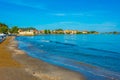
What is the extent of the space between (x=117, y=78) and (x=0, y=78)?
8.07 meters

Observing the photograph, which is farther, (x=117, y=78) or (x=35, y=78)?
→ (x=117, y=78)

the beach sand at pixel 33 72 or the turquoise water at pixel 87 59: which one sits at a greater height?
the beach sand at pixel 33 72

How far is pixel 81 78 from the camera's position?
52.3 ft

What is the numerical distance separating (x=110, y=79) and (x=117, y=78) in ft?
2.45

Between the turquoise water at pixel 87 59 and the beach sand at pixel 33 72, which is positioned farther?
the turquoise water at pixel 87 59

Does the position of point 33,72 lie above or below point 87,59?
above

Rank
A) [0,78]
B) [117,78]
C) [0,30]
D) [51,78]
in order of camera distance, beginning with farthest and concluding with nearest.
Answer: [0,30] → [117,78] → [51,78] → [0,78]

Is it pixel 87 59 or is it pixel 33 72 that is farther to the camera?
pixel 87 59

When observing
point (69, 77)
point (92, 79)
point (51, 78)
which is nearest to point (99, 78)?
point (92, 79)

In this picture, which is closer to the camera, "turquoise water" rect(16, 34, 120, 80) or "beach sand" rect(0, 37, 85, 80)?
"beach sand" rect(0, 37, 85, 80)

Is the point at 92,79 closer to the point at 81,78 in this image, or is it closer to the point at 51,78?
the point at 81,78

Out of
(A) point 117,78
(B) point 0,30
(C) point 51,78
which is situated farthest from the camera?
(B) point 0,30

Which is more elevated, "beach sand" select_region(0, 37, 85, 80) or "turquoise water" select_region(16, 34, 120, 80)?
"beach sand" select_region(0, 37, 85, 80)

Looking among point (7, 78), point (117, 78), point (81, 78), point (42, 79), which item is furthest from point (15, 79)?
point (117, 78)
